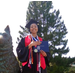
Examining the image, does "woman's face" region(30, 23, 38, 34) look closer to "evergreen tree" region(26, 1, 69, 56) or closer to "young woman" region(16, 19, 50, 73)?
"young woman" region(16, 19, 50, 73)

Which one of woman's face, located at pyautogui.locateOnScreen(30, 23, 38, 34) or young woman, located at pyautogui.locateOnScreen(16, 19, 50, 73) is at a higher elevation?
woman's face, located at pyautogui.locateOnScreen(30, 23, 38, 34)

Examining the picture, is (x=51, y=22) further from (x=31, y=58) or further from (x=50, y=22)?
(x=31, y=58)

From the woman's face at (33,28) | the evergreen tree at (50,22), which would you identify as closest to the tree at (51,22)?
the evergreen tree at (50,22)

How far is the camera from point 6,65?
1671 millimetres

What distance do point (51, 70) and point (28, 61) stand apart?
5557 millimetres

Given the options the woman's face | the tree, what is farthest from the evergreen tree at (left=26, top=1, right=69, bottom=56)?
the woman's face

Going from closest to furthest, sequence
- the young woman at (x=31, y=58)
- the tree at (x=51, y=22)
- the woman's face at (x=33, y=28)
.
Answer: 1. the young woman at (x=31, y=58)
2. the woman's face at (x=33, y=28)
3. the tree at (x=51, y=22)

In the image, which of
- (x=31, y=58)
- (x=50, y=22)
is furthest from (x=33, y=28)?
(x=50, y=22)

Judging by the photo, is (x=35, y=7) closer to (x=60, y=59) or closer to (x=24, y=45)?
(x=60, y=59)

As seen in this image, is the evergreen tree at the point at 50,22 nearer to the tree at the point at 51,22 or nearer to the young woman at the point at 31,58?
the tree at the point at 51,22

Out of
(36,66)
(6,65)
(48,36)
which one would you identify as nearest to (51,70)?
(48,36)

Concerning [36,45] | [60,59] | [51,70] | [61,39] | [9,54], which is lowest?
[51,70]

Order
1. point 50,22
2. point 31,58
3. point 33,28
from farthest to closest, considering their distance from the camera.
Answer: point 50,22
point 33,28
point 31,58

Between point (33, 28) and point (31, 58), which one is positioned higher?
point (33, 28)
